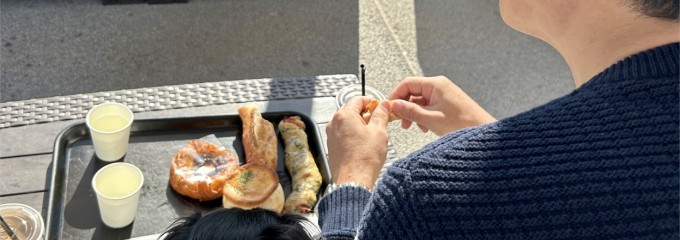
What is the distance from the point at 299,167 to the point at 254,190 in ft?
0.51

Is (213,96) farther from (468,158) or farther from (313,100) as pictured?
(468,158)

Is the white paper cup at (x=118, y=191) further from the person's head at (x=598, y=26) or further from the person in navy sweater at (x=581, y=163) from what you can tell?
the person's head at (x=598, y=26)

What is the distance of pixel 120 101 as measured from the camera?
194 centimetres

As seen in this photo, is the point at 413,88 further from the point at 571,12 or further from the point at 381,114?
the point at 571,12

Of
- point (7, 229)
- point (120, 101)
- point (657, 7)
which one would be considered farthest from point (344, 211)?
point (120, 101)

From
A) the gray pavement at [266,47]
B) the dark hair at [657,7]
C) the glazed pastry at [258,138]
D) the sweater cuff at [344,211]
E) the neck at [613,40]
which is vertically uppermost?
the dark hair at [657,7]

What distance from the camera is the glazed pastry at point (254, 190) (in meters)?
1.60

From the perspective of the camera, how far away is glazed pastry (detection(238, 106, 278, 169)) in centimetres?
172

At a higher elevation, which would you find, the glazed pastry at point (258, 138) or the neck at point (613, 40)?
the neck at point (613, 40)

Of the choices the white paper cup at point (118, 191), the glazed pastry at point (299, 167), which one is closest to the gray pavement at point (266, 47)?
the glazed pastry at point (299, 167)

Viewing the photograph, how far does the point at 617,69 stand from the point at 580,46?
0.13 meters

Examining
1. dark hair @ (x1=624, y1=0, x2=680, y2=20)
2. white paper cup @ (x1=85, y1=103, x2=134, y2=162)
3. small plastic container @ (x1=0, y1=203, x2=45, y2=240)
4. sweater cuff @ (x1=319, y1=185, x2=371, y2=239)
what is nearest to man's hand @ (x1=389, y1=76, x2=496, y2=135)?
sweater cuff @ (x1=319, y1=185, x2=371, y2=239)

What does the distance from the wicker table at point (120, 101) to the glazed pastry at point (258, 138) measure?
0.35ft

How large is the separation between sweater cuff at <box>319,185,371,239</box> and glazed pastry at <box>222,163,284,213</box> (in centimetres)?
35
